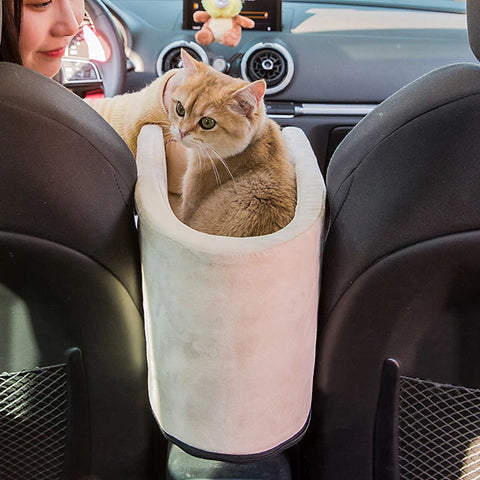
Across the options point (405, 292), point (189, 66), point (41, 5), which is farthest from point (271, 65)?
point (405, 292)

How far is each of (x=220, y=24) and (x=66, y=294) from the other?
160 centimetres

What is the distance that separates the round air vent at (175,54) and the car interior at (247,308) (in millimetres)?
1203

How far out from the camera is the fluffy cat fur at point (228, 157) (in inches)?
39.4

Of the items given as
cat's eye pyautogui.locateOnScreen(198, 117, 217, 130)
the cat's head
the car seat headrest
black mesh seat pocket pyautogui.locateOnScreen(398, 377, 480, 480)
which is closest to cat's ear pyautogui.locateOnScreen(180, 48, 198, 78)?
the cat's head

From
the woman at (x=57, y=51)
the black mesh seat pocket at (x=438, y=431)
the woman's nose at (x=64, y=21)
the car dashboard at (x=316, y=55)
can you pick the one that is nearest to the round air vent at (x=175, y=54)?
the car dashboard at (x=316, y=55)

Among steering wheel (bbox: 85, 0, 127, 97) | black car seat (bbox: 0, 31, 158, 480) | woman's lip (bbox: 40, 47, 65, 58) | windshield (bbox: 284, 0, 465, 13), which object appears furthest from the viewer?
windshield (bbox: 284, 0, 465, 13)

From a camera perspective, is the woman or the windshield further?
the windshield

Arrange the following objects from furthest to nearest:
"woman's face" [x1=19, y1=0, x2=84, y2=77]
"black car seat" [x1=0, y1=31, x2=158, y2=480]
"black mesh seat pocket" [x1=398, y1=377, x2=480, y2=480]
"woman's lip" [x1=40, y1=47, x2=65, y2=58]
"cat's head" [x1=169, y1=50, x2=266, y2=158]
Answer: "cat's head" [x1=169, y1=50, x2=266, y2=158], "woman's lip" [x1=40, y1=47, x2=65, y2=58], "woman's face" [x1=19, y1=0, x2=84, y2=77], "black mesh seat pocket" [x1=398, y1=377, x2=480, y2=480], "black car seat" [x1=0, y1=31, x2=158, y2=480]

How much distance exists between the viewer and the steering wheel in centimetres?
195

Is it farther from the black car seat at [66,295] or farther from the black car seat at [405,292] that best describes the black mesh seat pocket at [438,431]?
the black car seat at [66,295]

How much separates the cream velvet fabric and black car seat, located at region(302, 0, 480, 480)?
46 millimetres

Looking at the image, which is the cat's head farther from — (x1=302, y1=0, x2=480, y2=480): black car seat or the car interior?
(x1=302, y1=0, x2=480, y2=480): black car seat

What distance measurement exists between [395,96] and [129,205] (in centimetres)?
40

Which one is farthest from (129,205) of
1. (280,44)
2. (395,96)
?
(280,44)
